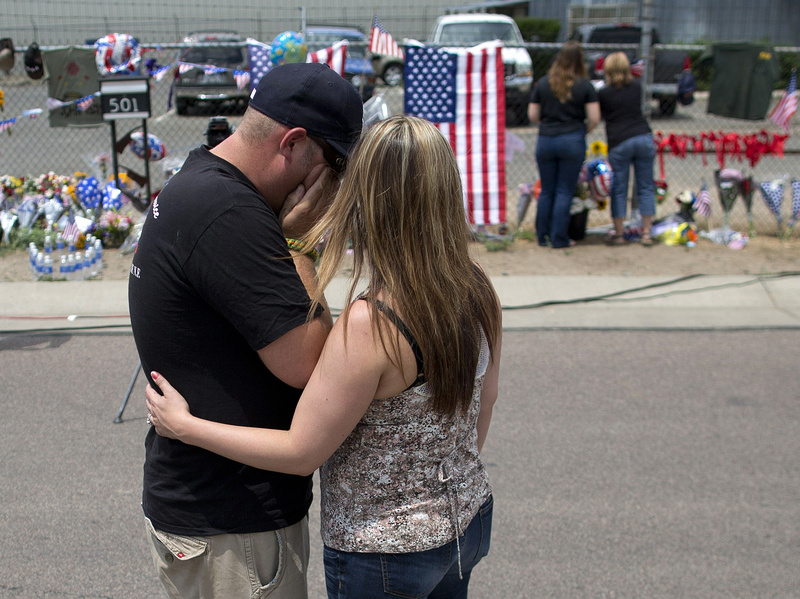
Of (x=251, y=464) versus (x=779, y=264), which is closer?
(x=251, y=464)

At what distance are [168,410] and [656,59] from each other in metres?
15.8

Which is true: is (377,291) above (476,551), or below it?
above

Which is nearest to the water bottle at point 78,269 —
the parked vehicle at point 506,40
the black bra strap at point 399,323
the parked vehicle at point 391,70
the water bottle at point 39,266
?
the water bottle at point 39,266

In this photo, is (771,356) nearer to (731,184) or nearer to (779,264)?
(779,264)

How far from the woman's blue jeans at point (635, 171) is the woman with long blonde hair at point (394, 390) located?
613 cm

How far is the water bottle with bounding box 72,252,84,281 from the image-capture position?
252 inches

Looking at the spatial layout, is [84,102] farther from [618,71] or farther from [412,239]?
[412,239]

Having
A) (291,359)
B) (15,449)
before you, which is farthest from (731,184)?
(291,359)

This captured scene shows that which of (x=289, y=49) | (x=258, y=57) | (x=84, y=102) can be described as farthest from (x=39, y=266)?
(x=289, y=49)

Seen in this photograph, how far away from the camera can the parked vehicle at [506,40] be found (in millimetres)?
13875

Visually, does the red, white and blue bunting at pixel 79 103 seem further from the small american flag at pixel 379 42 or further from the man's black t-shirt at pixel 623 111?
the man's black t-shirt at pixel 623 111

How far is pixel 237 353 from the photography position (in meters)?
1.56

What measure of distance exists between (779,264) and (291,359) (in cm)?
669

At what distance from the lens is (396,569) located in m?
1.63
